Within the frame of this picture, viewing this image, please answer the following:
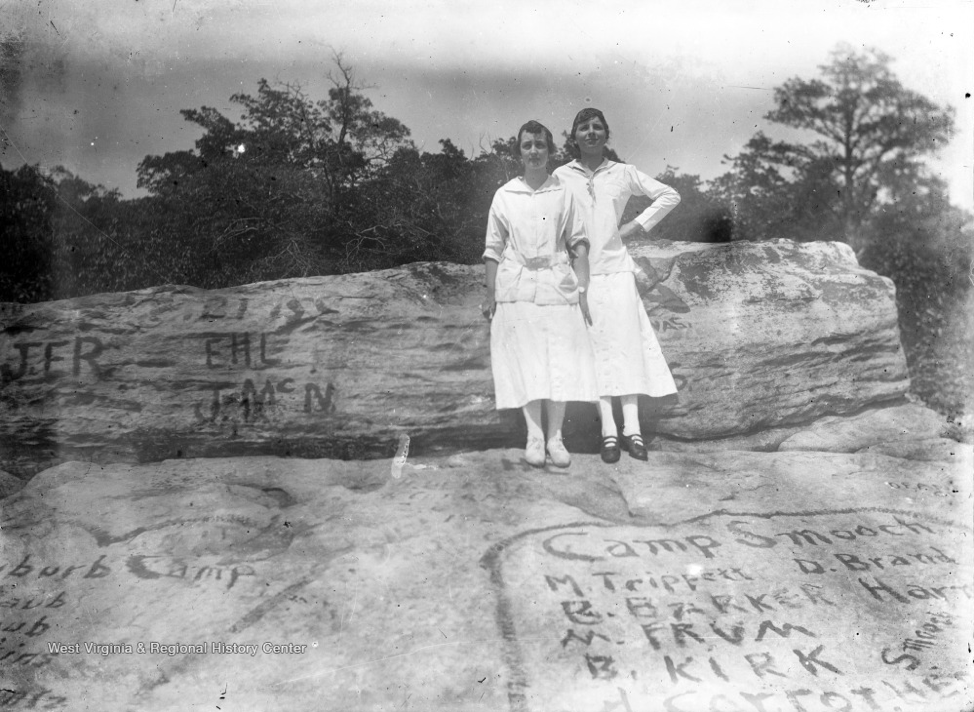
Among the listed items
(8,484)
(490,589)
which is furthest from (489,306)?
(8,484)

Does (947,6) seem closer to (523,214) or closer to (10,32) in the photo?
(523,214)

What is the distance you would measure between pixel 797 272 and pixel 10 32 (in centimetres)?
462

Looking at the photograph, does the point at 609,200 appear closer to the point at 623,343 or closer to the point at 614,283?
the point at 614,283

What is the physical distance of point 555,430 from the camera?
4266mm

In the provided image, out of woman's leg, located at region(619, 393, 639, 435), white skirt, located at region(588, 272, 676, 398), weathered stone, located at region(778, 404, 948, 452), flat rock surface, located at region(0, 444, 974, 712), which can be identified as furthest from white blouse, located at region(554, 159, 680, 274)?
weathered stone, located at region(778, 404, 948, 452)

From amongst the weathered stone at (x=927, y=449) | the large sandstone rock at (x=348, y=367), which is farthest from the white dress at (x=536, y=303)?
the weathered stone at (x=927, y=449)

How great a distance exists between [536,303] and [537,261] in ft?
0.75

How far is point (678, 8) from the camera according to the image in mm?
4344

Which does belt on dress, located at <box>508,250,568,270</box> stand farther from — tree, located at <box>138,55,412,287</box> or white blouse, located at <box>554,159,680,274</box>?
tree, located at <box>138,55,412,287</box>

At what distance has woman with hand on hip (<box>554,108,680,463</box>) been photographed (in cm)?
440

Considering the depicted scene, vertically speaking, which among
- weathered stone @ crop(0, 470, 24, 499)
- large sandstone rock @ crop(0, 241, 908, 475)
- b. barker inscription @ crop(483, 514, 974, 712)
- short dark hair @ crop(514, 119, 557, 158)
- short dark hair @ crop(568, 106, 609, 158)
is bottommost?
b. barker inscription @ crop(483, 514, 974, 712)

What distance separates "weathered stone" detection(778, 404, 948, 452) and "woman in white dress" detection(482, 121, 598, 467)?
139 centimetres

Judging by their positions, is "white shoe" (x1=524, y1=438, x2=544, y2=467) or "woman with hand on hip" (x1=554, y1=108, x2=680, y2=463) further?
"woman with hand on hip" (x1=554, y1=108, x2=680, y2=463)

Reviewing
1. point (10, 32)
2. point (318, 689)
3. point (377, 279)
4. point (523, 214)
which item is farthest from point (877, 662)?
point (10, 32)
